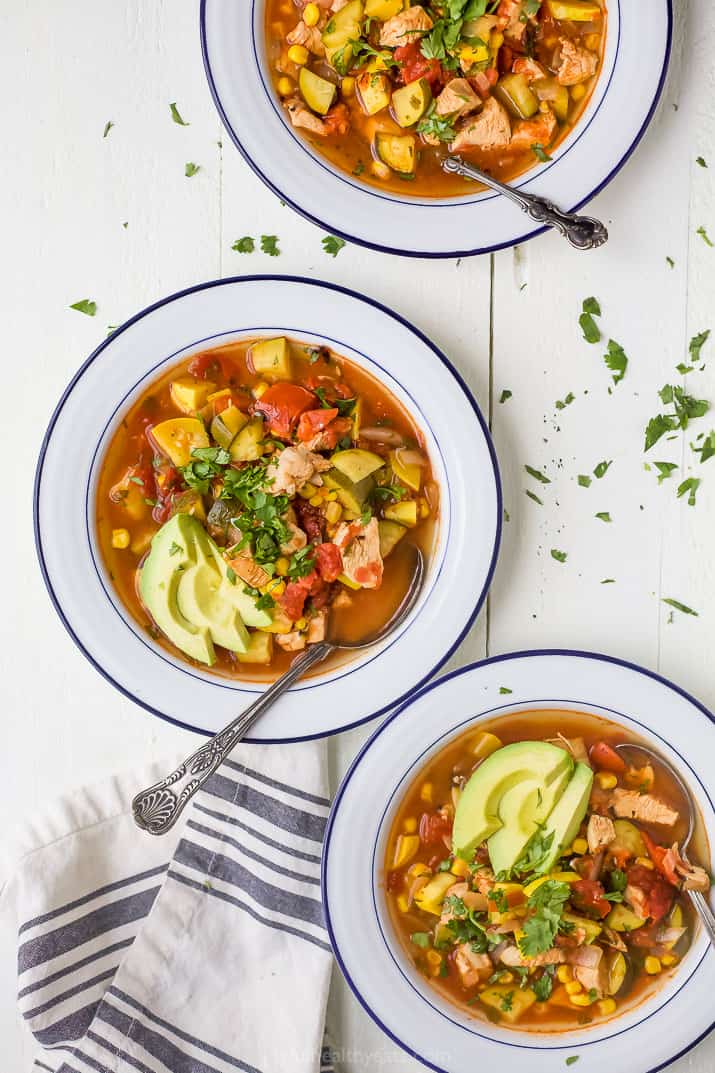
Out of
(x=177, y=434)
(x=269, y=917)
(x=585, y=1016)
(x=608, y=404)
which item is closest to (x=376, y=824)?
(x=269, y=917)

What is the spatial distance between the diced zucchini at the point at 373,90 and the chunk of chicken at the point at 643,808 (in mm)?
2606

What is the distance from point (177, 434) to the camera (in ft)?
10.9

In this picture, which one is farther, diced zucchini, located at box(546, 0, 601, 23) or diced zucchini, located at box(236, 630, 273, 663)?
diced zucchini, located at box(236, 630, 273, 663)

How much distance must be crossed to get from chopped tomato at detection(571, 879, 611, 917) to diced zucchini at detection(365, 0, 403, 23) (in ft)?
10.2

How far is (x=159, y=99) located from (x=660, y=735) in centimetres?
301

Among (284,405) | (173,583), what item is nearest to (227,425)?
(284,405)

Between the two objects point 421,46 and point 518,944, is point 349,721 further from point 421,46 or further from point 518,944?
point 421,46

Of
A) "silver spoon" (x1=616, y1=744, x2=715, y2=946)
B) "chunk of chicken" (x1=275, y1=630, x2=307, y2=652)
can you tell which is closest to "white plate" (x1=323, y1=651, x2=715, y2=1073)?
"silver spoon" (x1=616, y1=744, x2=715, y2=946)

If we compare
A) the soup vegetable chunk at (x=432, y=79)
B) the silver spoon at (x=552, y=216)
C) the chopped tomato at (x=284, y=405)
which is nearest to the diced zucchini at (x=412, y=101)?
the soup vegetable chunk at (x=432, y=79)

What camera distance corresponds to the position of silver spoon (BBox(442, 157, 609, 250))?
124 inches

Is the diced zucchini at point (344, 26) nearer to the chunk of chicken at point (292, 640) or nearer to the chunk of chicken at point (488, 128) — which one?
the chunk of chicken at point (488, 128)

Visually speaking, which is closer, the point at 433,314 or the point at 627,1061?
the point at 627,1061

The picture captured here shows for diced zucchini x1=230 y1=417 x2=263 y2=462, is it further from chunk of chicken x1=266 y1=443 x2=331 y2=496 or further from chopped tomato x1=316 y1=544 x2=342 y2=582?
chopped tomato x1=316 y1=544 x2=342 y2=582

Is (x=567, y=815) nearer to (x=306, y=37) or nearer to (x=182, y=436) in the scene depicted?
(x=182, y=436)
